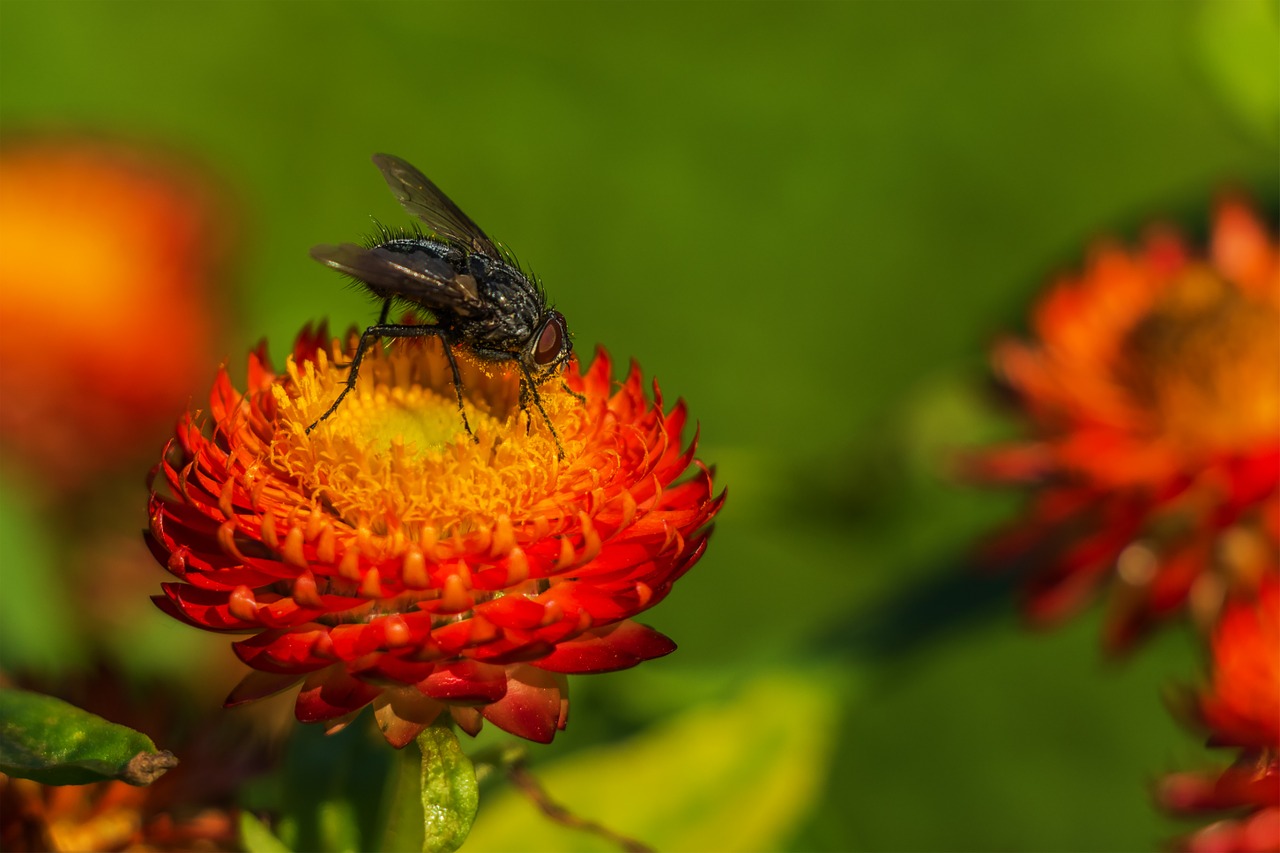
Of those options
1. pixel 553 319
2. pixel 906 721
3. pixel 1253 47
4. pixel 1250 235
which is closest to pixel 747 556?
pixel 906 721

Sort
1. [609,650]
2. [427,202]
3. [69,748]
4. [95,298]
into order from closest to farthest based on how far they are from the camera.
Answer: [69,748]
[609,650]
[427,202]
[95,298]

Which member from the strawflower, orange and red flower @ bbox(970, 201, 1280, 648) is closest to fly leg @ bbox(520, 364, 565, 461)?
the strawflower


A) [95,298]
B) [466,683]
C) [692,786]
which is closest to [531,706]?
[466,683]

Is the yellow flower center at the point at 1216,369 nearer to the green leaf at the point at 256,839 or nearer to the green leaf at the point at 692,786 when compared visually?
the green leaf at the point at 692,786

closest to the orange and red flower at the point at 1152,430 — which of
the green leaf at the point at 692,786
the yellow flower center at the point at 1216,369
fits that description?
the yellow flower center at the point at 1216,369

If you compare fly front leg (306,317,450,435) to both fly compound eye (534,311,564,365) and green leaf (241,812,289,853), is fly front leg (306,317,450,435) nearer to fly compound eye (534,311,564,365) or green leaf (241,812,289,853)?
fly compound eye (534,311,564,365)

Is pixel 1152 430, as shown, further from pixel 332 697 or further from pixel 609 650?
pixel 332 697

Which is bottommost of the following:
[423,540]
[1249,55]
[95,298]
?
[95,298]
